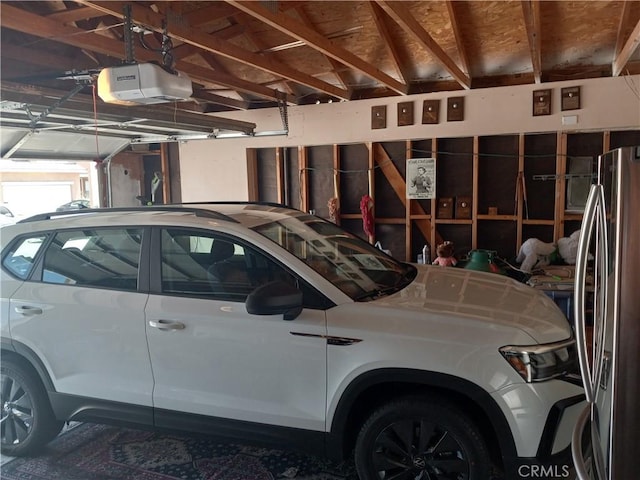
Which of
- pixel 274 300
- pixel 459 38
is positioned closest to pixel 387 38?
pixel 459 38

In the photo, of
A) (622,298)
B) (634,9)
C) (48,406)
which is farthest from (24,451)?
(634,9)

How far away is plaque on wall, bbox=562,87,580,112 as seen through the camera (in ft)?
18.3

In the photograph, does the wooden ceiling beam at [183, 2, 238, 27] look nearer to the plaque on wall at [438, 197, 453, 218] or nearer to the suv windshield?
the suv windshield

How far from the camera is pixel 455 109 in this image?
613cm

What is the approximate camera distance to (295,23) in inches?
142

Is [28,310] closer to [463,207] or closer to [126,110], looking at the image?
[126,110]

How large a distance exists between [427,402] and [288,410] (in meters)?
0.69

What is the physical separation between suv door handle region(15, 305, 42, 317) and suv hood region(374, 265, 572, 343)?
2003mm

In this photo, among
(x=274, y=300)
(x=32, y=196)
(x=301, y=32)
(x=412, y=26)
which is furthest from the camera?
(x=32, y=196)

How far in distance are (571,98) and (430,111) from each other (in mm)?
1612

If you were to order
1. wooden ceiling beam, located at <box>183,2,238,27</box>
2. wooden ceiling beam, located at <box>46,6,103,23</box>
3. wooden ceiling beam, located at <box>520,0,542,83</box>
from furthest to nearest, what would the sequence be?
wooden ceiling beam, located at <box>183,2,238,27</box>
wooden ceiling beam, located at <box>520,0,542,83</box>
wooden ceiling beam, located at <box>46,6,103,23</box>

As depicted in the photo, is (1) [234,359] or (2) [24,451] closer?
(1) [234,359]

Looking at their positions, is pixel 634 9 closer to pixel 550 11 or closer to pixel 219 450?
pixel 550 11

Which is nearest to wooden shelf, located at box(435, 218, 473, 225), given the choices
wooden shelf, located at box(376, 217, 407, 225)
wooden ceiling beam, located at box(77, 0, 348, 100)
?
wooden shelf, located at box(376, 217, 407, 225)
